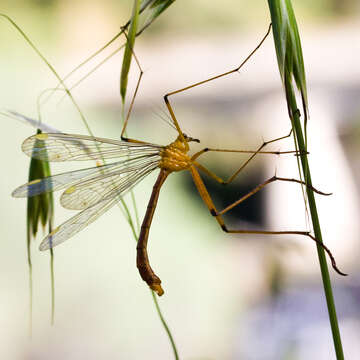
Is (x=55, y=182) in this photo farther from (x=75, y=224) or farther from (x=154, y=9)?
(x=154, y=9)

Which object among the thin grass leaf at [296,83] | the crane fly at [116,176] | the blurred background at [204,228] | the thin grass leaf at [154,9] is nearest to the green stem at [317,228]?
the thin grass leaf at [296,83]

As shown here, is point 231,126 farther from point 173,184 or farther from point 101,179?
point 101,179

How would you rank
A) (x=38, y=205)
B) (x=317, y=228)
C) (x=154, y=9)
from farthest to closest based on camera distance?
(x=38, y=205), (x=154, y=9), (x=317, y=228)

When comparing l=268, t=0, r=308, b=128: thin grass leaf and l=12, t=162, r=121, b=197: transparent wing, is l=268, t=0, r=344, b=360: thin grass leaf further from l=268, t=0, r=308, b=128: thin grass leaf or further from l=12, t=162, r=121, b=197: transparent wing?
l=12, t=162, r=121, b=197: transparent wing

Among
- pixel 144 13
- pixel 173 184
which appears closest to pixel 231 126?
pixel 173 184

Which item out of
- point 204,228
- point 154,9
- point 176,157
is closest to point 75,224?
point 176,157

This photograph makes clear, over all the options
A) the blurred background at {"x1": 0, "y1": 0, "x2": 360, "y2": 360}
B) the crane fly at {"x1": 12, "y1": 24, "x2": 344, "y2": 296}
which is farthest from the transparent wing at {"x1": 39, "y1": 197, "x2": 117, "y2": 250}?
the blurred background at {"x1": 0, "y1": 0, "x2": 360, "y2": 360}

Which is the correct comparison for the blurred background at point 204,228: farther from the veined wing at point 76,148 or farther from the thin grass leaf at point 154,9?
the thin grass leaf at point 154,9
